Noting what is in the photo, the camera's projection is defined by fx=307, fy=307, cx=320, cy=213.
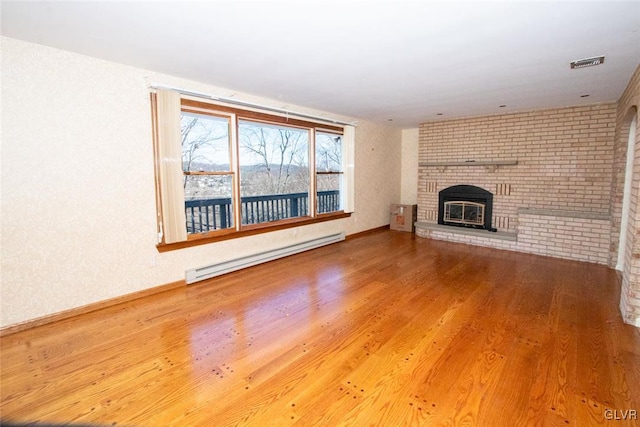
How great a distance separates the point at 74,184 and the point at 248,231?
6.77 feet

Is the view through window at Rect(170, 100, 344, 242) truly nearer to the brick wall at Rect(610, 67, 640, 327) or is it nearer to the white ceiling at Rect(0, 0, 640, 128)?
the white ceiling at Rect(0, 0, 640, 128)

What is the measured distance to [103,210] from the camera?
3.08 m

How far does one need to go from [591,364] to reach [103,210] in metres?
4.36

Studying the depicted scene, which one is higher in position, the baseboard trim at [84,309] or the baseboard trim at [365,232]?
the baseboard trim at [365,232]

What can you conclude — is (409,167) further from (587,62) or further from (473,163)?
(587,62)

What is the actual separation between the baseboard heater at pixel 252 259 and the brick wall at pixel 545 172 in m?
2.52

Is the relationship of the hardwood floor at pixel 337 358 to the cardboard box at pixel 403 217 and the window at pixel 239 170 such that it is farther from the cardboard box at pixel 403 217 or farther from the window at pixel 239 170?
the cardboard box at pixel 403 217

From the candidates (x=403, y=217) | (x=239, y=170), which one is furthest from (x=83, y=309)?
(x=403, y=217)

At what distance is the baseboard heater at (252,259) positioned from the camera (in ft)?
12.5

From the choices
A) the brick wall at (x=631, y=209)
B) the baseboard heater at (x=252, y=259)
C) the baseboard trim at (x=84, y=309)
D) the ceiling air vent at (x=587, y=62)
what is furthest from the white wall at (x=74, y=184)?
the brick wall at (x=631, y=209)

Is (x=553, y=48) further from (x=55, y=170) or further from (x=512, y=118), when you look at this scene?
(x=55, y=170)

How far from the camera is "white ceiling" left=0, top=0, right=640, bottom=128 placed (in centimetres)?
205

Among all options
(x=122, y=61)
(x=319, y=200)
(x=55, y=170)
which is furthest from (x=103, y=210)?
(x=319, y=200)

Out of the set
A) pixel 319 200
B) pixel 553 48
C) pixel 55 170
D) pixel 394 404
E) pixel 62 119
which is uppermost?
pixel 553 48
